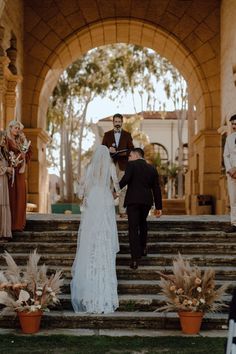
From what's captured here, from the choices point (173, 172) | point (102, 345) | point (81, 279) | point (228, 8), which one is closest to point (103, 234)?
point (81, 279)

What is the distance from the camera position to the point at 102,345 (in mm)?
6223

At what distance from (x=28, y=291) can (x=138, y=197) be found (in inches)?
82.3

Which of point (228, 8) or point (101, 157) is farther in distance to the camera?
point (228, 8)

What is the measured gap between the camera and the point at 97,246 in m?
7.48

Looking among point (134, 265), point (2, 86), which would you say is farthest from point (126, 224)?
point (2, 86)

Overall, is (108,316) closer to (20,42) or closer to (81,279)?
(81,279)

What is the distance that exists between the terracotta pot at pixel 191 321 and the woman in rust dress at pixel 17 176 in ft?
11.1

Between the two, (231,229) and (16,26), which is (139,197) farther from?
(16,26)

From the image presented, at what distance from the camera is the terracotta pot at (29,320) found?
6.68 m

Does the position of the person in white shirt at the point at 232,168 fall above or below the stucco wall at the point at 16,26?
below

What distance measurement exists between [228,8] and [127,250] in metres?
8.73

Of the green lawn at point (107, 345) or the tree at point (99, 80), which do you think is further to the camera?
the tree at point (99, 80)

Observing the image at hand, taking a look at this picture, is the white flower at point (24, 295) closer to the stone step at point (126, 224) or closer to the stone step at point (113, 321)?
the stone step at point (113, 321)

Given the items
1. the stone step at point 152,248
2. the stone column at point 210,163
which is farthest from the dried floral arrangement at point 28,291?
the stone column at point 210,163
